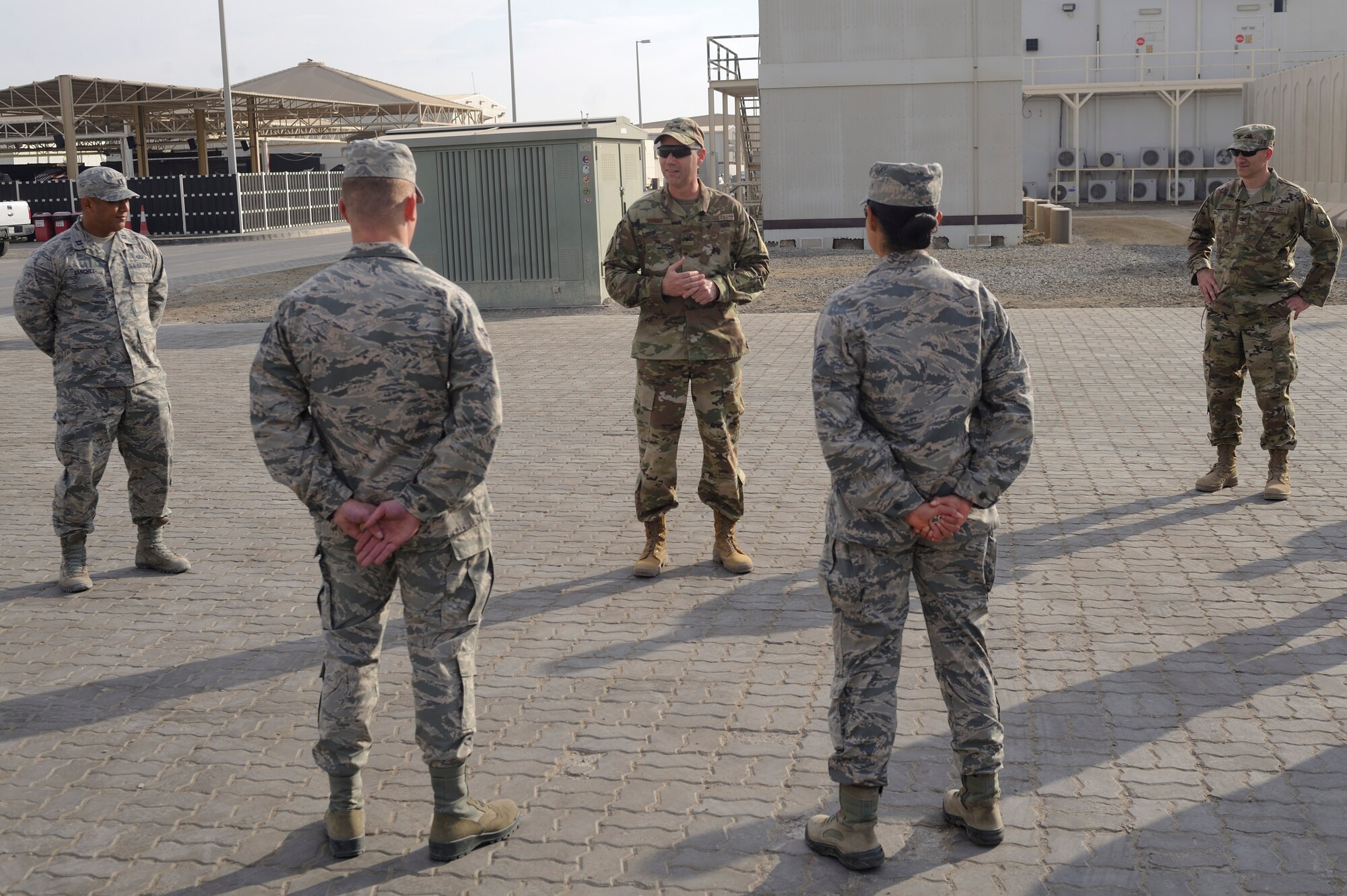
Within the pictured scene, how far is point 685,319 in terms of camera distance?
6254mm

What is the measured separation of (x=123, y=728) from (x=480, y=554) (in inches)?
72.1

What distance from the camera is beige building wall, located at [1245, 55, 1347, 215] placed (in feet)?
Answer: 99.1

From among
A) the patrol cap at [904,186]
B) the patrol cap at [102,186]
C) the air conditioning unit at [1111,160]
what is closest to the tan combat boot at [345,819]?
Answer: the patrol cap at [904,186]

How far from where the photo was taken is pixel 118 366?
20.8ft

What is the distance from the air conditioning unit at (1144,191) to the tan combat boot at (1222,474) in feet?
123

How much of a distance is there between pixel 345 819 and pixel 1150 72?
1746 inches

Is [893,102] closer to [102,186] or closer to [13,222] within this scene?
[102,186]

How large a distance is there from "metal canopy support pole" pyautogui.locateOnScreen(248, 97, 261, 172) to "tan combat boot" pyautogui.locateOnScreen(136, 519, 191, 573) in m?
42.1

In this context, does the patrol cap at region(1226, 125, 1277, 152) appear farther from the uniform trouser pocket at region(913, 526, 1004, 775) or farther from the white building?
the white building

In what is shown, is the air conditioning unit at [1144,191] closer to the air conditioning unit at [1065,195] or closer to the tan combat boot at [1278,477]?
the air conditioning unit at [1065,195]

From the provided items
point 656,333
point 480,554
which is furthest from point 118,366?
point 480,554

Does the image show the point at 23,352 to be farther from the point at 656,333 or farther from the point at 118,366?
the point at 656,333

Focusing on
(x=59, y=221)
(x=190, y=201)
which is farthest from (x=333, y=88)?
(x=59, y=221)

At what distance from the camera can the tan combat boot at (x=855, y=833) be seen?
3.63m
